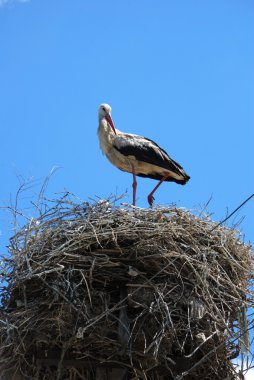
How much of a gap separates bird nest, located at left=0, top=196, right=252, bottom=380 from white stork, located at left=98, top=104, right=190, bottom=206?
2.36m

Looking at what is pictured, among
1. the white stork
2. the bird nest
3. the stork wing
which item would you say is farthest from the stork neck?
the bird nest

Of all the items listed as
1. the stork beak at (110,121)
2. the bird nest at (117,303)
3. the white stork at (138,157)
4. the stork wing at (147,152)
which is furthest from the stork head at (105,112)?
the bird nest at (117,303)

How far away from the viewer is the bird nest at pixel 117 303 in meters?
6.09

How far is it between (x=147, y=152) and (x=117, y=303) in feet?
10.4

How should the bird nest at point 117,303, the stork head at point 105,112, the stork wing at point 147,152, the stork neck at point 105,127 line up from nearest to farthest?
the bird nest at point 117,303
the stork wing at point 147,152
the stork neck at point 105,127
the stork head at point 105,112

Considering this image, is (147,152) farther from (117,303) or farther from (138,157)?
(117,303)

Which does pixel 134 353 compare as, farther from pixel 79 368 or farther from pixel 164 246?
pixel 164 246

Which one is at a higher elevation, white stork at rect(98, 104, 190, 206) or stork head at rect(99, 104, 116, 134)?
stork head at rect(99, 104, 116, 134)

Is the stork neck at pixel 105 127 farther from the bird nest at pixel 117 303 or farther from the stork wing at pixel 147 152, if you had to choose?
the bird nest at pixel 117 303

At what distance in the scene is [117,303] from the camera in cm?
621

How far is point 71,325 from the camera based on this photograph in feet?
20.0

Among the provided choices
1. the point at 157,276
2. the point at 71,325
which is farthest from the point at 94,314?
the point at 157,276

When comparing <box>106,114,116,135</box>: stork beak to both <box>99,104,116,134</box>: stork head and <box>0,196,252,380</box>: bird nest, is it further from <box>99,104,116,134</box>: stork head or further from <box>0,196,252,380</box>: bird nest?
<box>0,196,252,380</box>: bird nest

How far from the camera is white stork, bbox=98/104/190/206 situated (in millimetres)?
9047
